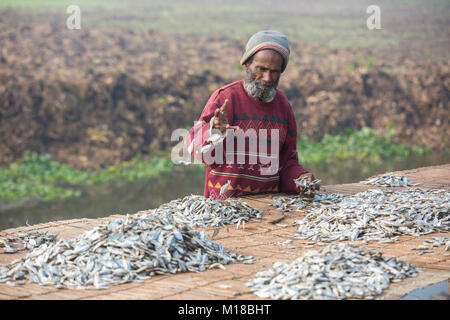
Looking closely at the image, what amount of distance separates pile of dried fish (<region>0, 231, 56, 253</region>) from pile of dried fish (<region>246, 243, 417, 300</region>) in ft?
4.22

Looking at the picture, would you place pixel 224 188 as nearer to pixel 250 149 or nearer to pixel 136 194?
pixel 250 149

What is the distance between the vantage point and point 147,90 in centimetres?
1099

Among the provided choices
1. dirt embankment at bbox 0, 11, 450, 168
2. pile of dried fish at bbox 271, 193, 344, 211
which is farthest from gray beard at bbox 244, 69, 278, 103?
dirt embankment at bbox 0, 11, 450, 168

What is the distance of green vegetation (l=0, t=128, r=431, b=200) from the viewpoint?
7988 millimetres

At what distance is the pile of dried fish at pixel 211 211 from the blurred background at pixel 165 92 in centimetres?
354

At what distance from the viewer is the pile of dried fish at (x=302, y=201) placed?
3715 millimetres

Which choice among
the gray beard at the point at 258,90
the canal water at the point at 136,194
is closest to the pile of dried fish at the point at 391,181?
the gray beard at the point at 258,90

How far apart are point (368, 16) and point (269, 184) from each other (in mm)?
12440

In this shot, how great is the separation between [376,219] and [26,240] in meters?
1.95

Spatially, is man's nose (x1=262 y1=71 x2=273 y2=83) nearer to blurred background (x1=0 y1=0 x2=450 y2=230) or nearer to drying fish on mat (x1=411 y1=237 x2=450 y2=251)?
drying fish on mat (x1=411 y1=237 x2=450 y2=251)

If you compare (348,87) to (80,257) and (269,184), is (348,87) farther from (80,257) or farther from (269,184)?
(80,257)

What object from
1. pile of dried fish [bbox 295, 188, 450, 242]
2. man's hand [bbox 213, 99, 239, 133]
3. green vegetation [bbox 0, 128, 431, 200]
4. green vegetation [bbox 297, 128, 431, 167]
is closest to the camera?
pile of dried fish [bbox 295, 188, 450, 242]

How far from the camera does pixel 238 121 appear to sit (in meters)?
3.74

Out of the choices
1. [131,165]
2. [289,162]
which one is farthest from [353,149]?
[289,162]
